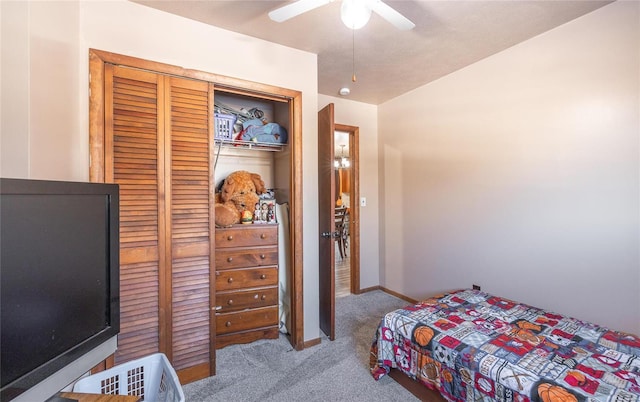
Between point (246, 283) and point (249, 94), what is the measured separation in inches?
60.6

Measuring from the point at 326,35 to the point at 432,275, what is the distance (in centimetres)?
261

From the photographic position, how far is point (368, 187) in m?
3.82

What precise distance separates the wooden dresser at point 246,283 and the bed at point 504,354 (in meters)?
0.98

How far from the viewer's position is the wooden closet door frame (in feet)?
5.49

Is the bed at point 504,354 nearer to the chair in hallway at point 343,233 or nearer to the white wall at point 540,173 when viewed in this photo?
the white wall at point 540,173

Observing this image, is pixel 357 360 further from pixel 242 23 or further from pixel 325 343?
pixel 242 23

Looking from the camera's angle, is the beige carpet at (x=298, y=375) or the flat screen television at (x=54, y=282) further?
the beige carpet at (x=298, y=375)

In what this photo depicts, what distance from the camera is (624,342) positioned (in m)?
1.54

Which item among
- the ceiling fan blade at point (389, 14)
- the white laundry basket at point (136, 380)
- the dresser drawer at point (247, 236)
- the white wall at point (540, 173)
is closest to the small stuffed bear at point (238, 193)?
the dresser drawer at point (247, 236)

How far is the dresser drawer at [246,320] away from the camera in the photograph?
7.59 ft

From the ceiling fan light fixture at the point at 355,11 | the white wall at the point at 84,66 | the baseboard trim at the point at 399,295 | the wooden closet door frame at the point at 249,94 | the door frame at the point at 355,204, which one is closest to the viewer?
the white wall at the point at 84,66

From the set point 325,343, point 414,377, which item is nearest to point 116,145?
point 325,343

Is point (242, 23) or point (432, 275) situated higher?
point (242, 23)

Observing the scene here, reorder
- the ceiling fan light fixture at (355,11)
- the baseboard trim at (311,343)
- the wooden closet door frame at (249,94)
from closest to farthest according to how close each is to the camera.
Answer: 1. the ceiling fan light fixture at (355,11)
2. the wooden closet door frame at (249,94)
3. the baseboard trim at (311,343)
